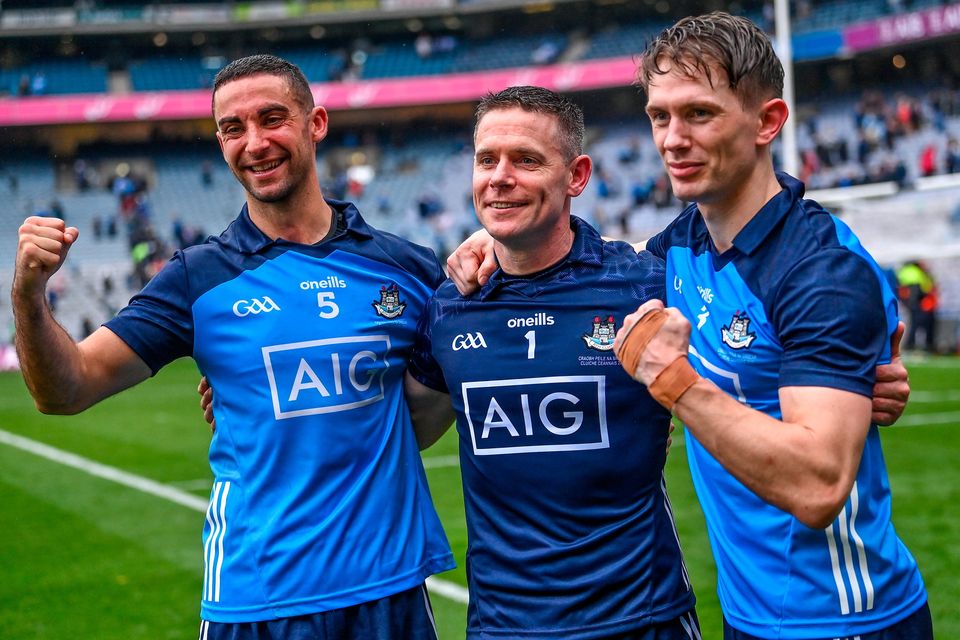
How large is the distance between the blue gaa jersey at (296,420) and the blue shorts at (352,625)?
0.03m

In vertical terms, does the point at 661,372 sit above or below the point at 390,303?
below

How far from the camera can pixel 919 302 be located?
899 inches

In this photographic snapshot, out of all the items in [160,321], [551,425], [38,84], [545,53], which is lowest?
[551,425]

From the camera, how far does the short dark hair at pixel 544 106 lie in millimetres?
3367

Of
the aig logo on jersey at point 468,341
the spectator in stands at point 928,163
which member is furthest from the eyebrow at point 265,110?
the spectator in stands at point 928,163

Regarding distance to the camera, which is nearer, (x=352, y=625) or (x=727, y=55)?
(x=727, y=55)

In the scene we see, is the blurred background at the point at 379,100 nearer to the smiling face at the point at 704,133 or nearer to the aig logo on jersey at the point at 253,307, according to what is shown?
the aig logo on jersey at the point at 253,307

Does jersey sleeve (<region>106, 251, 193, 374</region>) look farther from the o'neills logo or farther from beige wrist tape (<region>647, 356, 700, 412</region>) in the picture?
beige wrist tape (<region>647, 356, 700, 412</region>)

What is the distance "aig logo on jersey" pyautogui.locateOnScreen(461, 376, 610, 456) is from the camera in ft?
10.7

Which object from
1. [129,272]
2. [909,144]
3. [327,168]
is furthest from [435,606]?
[327,168]

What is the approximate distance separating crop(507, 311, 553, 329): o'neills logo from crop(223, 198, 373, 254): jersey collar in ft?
2.30

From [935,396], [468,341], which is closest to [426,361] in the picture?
[468,341]

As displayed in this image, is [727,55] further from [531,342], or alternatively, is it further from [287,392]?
[287,392]

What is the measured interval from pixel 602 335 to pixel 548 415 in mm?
287
